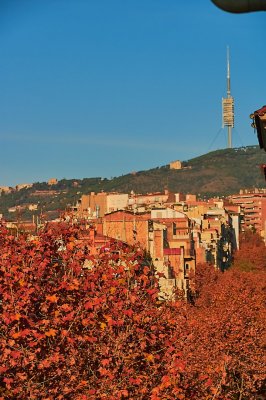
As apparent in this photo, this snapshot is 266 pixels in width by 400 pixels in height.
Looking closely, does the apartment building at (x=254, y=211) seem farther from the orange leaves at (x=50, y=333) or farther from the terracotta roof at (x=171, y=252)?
the orange leaves at (x=50, y=333)

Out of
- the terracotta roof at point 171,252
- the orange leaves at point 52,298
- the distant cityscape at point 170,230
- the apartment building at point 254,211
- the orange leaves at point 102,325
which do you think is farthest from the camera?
the apartment building at point 254,211

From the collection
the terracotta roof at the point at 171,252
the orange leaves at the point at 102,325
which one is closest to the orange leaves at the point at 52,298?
the orange leaves at the point at 102,325

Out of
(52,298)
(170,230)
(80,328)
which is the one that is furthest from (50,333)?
(170,230)

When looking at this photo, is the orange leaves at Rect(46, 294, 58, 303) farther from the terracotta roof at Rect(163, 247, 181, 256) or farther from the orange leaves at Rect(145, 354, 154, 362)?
the terracotta roof at Rect(163, 247, 181, 256)

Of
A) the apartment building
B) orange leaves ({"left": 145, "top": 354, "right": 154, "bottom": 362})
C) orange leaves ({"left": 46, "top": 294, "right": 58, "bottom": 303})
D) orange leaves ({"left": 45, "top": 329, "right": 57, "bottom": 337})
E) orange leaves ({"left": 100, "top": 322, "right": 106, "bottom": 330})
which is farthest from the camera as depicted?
the apartment building

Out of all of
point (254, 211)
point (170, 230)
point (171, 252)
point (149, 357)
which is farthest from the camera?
point (254, 211)

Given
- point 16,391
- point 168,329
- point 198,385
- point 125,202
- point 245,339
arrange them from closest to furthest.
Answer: point 16,391, point 168,329, point 198,385, point 245,339, point 125,202

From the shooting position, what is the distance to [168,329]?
49.3 ft

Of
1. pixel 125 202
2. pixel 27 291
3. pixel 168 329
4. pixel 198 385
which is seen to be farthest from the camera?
pixel 125 202

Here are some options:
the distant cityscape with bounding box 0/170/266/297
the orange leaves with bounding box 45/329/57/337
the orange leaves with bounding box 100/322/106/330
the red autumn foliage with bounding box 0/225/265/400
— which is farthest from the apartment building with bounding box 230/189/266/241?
the orange leaves with bounding box 45/329/57/337

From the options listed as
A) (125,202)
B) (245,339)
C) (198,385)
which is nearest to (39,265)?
(198,385)

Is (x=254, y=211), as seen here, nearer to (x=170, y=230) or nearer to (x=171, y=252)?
(x=170, y=230)

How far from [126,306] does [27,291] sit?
1.92 meters

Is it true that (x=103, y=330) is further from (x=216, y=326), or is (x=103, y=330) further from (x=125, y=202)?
(x=125, y=202)
